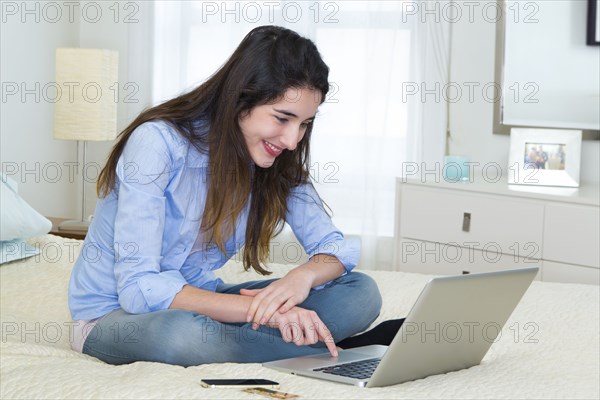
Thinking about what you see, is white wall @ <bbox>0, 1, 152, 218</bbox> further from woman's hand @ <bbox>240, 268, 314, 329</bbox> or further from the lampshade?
woman's hand @ <bbox>240, 268, 314, 329</bbox>

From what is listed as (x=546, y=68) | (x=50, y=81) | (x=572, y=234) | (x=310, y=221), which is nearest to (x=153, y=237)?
(x=310, y=221)

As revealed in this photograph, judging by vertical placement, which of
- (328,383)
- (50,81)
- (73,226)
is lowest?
(328,383)

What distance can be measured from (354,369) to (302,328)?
17cm

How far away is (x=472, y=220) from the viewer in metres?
3.16

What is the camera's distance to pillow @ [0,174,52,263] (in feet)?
7.57

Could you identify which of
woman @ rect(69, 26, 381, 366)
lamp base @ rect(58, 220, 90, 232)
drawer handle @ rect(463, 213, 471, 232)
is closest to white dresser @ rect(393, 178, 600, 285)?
drawer handle @ rect(463, 213, 471, 232)

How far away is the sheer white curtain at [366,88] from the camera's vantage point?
388 cm

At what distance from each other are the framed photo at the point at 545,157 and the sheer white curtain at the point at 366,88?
515 millimetres

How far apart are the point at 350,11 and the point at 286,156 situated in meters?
2.12

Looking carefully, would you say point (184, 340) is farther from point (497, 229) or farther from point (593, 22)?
point (593, 22)

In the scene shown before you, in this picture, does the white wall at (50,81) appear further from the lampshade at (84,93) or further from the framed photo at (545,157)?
the framed photo at (545,157)

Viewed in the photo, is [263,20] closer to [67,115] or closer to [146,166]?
[67,115]

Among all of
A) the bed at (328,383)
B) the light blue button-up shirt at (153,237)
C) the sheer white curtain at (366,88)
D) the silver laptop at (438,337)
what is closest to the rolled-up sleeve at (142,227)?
the light blue button-up shirt at (153,237)

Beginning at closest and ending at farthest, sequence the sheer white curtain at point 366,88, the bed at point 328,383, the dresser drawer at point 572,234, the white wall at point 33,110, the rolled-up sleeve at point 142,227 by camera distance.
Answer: the bed at point 328,383 → the rolled-up sleeve at point 142,227 → the dresser drawer at point 572,234 → the white wall at point 33,110 → the sheer white curtain at point 366,88
